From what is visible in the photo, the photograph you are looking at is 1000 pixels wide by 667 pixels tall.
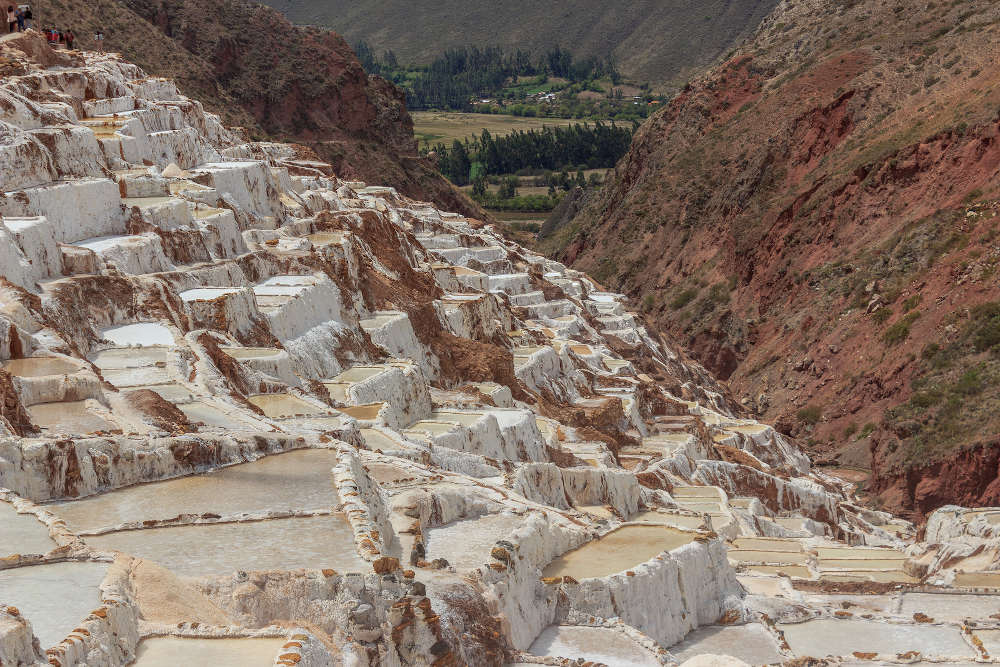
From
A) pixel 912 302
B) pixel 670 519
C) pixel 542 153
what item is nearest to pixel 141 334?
pixel 670 519

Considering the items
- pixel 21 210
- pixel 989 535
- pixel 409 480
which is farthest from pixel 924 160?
pixel 409 480

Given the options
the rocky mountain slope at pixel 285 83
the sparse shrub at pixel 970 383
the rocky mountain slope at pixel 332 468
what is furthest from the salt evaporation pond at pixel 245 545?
the rocky mountain slope at pixel 285 83

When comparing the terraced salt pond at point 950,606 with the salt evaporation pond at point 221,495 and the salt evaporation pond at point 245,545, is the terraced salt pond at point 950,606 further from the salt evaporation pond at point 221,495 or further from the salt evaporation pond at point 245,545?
the salt evaporation pond at point 245,545

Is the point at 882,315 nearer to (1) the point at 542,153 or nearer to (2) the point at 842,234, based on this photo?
(2) the point at 842,234

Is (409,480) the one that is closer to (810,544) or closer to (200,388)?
(200,388)

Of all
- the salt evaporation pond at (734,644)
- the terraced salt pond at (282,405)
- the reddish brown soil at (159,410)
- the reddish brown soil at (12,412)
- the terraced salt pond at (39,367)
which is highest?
the reddish brown soil at (12,412)

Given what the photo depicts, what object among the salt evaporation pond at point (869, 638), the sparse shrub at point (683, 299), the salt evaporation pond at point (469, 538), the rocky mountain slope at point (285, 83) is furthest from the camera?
the rocky mountain slope at point (285, 83)
